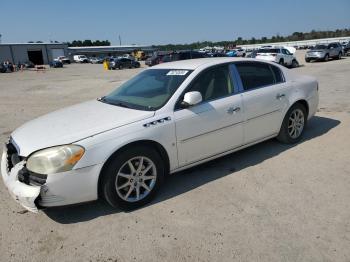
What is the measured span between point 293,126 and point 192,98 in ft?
7.76

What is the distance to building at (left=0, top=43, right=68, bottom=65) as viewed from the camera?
211 feet

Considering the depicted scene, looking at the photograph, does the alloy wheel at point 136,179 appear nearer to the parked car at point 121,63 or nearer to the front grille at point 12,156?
the front grille at point 12,156

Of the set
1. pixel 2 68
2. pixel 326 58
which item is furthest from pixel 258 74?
pixel 2 68

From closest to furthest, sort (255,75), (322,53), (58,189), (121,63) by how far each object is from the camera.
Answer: (58,189)
(255,75)
(322,53)
(121,63)

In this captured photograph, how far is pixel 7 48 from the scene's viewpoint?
64.4 metres

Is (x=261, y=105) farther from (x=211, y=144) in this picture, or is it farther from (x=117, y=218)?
(x=117, y=218)

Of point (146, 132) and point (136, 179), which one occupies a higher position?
point (146, 132)

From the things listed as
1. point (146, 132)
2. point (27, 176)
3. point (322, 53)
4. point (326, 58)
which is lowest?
point (326, 58)

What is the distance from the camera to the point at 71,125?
3639 mm

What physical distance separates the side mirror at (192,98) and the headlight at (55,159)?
1.31 m

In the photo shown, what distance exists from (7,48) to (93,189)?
71187 millimetres

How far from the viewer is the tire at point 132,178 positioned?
3379mm

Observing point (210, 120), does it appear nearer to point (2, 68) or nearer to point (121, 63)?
point (121, 63)

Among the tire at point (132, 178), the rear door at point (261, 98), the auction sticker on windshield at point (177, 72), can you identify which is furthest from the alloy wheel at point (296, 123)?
the tire at point (132, 178)
